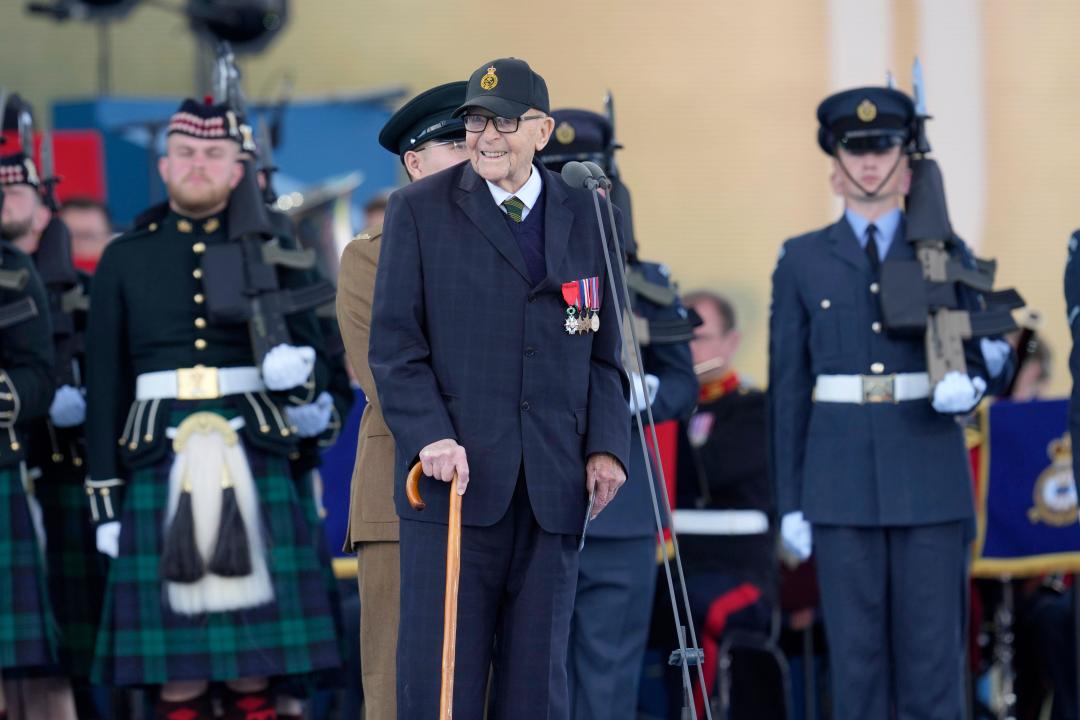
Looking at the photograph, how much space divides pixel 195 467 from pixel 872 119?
212cm

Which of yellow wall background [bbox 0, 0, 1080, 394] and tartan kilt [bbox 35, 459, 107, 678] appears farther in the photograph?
yellow wall background [bbox 0, 0, 1080, 394]

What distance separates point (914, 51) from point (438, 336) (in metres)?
6.53

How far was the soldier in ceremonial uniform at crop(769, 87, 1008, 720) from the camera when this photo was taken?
17.4ft

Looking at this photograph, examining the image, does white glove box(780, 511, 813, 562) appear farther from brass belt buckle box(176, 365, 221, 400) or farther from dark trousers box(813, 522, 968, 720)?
brass belt buckle box(176, 365, 221, 400)

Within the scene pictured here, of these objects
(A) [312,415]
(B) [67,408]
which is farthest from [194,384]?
(B) [67,408]

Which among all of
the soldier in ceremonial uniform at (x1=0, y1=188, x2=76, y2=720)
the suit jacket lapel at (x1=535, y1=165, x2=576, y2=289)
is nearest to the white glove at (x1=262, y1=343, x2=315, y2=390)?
the soldier in ceremonial uniform at (x1=0, y1=188, x2=76, y2=720)

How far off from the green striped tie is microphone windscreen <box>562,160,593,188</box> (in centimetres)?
10

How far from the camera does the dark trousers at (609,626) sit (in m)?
5.32

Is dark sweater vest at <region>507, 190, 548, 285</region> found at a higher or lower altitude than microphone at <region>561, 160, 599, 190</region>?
lower

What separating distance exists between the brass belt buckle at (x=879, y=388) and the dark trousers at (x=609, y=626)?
2.37 feet

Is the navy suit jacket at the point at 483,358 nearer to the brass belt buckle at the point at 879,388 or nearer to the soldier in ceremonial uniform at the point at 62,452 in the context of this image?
the brass belt buckle at the point at 879,388

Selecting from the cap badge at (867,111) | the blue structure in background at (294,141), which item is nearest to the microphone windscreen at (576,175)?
the cap badge at (867,111)

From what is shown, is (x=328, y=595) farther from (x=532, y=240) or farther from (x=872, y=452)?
(x=532, y=240)

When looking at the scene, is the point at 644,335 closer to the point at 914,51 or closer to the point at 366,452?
the point at 366,452
